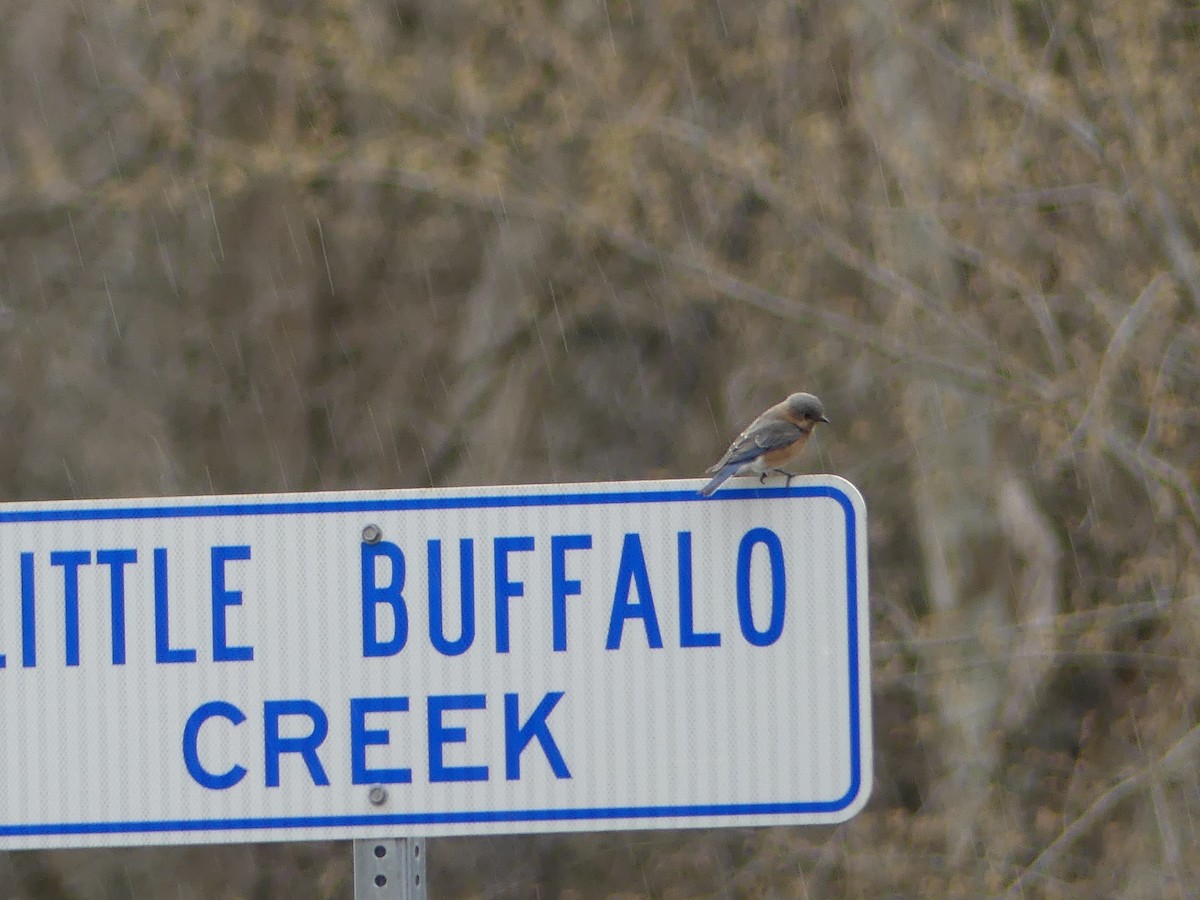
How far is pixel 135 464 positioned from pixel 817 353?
389cm

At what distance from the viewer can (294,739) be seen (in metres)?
2.38

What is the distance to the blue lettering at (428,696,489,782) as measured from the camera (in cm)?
237

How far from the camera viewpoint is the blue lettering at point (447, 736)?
2.37 meters

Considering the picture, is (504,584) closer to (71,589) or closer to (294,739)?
(294,739)

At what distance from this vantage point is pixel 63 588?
243 cm

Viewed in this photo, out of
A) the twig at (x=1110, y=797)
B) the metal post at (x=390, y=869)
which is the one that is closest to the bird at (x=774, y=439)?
the metal post at (x=390, y=869)

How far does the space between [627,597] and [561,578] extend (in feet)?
0.33

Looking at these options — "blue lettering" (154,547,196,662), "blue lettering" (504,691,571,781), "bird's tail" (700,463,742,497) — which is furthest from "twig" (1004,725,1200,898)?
"blue lettering" (154,547,196,662)

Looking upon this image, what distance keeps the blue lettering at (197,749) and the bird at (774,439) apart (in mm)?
813

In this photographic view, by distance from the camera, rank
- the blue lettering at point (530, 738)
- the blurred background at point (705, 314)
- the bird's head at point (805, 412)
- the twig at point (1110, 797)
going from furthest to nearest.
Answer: the blurred background at point (705, 314) < the twig at point (1110, 797) < the bird's head at point (805, 412) < the blue lettering at point (530, 738)

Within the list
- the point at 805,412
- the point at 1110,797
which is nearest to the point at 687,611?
the point at 805,412

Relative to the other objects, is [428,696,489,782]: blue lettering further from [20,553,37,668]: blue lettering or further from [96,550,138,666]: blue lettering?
[20,553,37,668]: blue lettering

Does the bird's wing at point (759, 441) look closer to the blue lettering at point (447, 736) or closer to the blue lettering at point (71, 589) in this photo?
the blue lettering at point (447, 736)

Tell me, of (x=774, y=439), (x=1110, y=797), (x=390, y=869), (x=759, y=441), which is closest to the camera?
(x=390, y=869)
